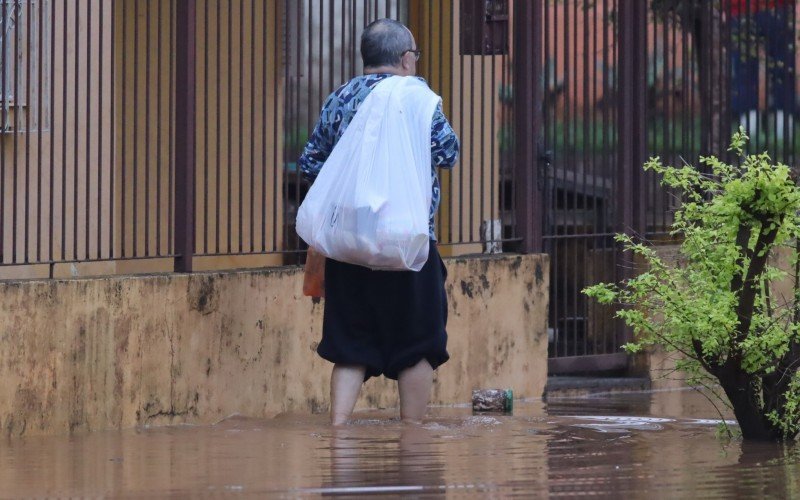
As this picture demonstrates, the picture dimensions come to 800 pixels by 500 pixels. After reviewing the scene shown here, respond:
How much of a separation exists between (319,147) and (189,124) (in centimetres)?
113

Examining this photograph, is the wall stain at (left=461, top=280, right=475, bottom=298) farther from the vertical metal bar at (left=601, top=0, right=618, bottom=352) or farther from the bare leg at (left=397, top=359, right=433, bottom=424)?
the bare leg at (left=397, top=359, right=433, bottom=424)

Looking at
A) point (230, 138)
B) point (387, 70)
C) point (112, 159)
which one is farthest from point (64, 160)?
point (387, 70)

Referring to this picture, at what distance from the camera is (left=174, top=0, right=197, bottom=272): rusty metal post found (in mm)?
8273

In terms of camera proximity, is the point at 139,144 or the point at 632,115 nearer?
the point at 139,144

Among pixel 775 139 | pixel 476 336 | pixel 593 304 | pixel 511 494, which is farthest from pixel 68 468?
pixel 775 139

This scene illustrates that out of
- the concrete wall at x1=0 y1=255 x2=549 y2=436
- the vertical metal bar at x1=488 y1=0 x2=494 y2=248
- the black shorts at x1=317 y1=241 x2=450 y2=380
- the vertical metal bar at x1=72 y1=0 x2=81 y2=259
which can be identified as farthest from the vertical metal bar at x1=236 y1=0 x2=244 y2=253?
the vertical metal bar at x1=488 y1=0 x2=494 y2=248

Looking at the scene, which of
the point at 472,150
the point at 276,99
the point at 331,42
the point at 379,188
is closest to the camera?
the point at 379,188

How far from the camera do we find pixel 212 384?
26.8 feet

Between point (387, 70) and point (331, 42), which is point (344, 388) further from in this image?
point (331, 42)

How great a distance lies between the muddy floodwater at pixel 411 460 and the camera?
226 inches

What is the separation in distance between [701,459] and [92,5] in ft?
12.0

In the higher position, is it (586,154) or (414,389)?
(586,154)

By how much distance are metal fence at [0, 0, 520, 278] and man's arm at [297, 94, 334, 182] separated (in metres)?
1.10

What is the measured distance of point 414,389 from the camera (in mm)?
7352
